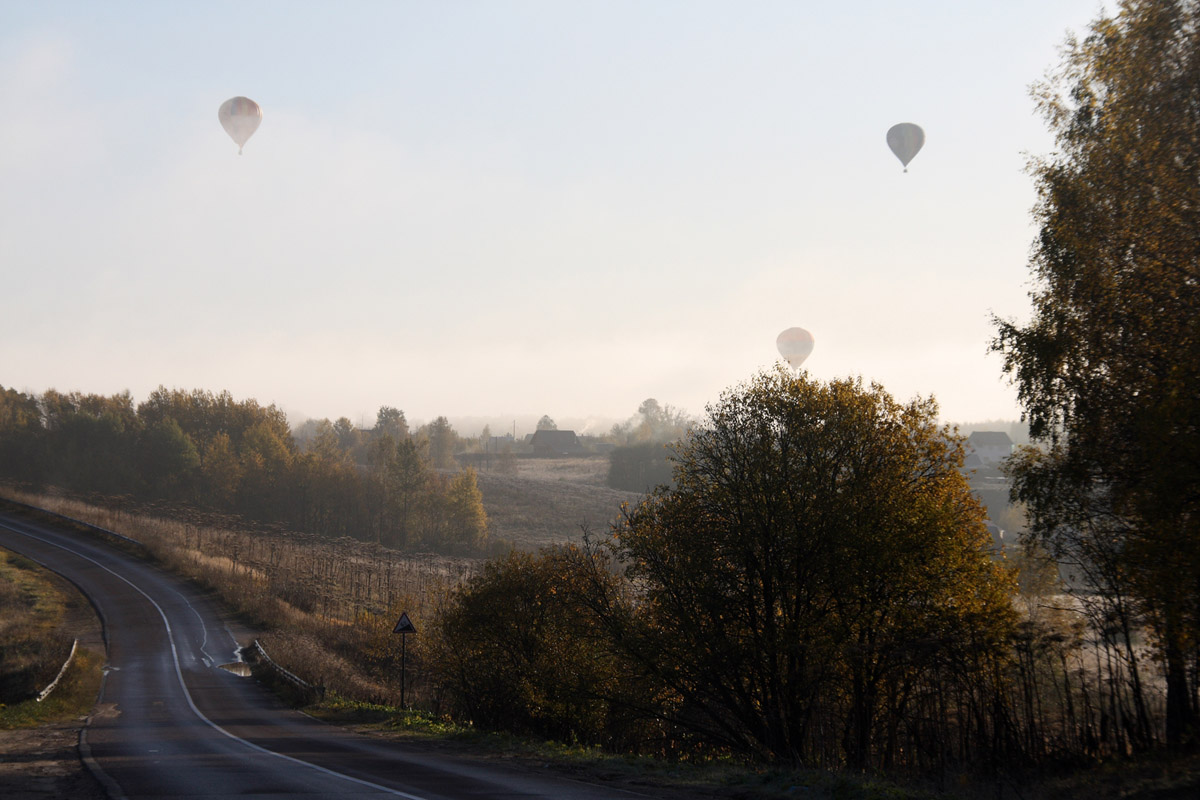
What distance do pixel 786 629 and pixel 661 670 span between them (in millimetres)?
3727

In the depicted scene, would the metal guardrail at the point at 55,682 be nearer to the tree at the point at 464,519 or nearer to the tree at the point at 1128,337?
the tree at the point at 1128,337

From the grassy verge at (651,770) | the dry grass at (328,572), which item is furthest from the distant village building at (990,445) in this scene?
the grassy verge at (651,770)

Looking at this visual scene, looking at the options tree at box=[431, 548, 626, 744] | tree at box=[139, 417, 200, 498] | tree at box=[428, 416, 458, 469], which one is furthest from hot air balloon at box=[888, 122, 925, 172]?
tree at box=[428, 416, 458, 469]

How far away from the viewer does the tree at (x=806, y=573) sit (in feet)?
70.1

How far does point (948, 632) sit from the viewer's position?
20047 mm

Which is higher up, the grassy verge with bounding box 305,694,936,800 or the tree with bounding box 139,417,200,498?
the tree with bounding box 139,417,200,498

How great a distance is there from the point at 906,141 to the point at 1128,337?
43.4m

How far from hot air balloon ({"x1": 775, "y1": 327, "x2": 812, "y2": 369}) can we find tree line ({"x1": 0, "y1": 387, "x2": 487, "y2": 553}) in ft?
130

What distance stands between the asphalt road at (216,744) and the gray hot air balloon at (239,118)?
99.6ft

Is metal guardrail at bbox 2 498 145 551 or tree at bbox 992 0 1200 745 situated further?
metal guardrail at bbox 2 498 145 551

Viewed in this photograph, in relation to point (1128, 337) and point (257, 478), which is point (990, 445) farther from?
point (1128, 337)

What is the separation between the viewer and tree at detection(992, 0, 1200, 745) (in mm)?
12875

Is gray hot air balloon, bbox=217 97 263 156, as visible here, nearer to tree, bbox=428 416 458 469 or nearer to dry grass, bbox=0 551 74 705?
dry grass, bbox=0 551 74 705

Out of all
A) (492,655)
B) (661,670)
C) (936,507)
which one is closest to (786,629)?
(661,670)
